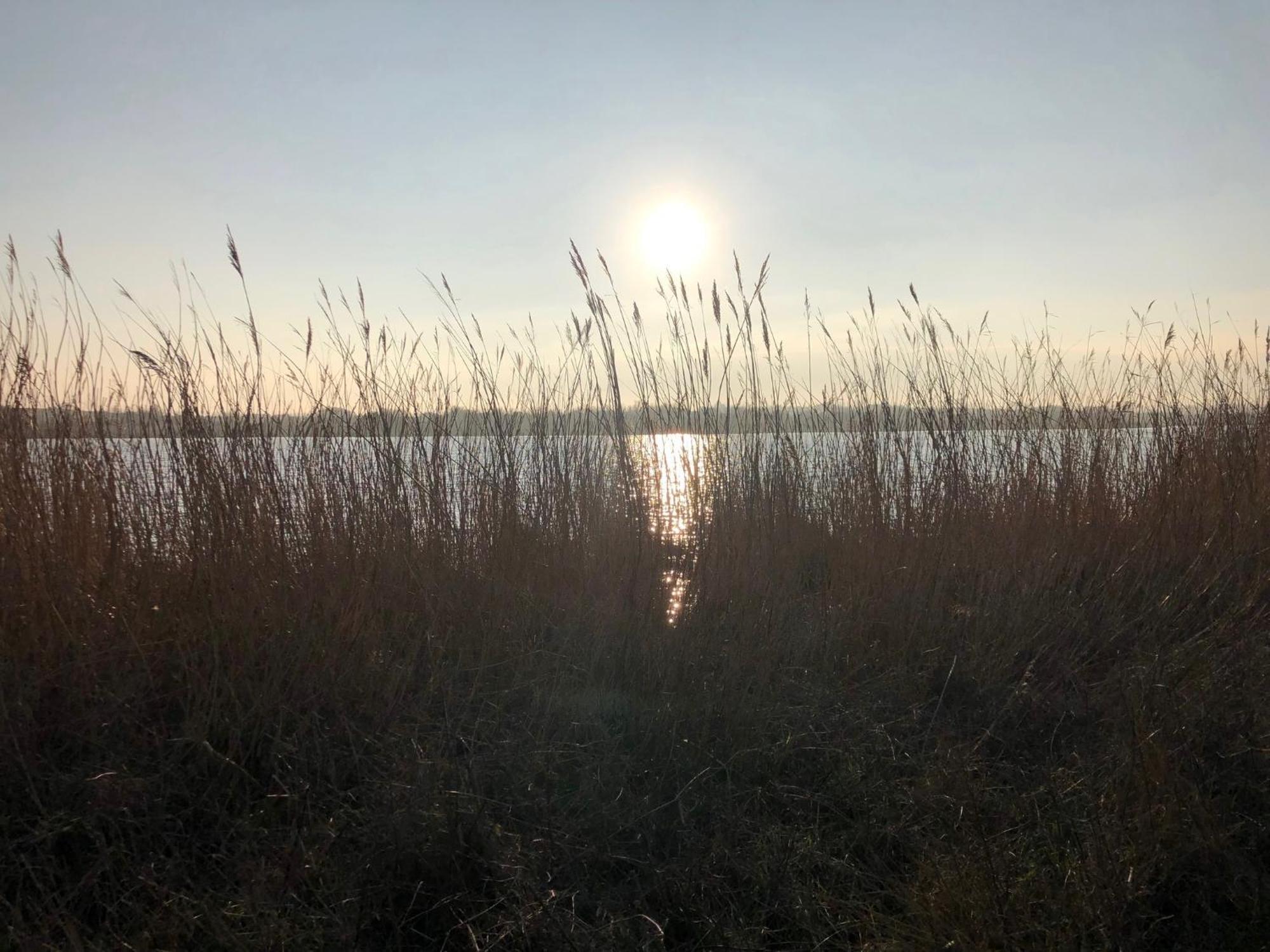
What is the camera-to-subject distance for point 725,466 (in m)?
3.11

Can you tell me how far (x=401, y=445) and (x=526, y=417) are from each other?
0.59 m

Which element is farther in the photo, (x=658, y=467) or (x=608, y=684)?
(x=658, y=467)

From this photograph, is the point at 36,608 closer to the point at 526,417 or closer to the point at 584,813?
the point at 584,813

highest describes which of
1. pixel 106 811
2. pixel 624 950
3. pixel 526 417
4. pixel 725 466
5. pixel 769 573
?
pixel 526 417

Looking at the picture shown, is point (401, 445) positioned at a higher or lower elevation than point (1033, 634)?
higher

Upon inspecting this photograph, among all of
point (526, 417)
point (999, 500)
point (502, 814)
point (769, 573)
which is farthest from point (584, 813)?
point (999, 500)

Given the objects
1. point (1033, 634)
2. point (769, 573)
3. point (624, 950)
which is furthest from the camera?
point (769, 573)

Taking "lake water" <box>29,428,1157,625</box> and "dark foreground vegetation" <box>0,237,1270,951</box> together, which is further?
"lake water" <box>29,428,1157,625</box>

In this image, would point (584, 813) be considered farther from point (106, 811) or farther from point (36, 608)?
point (36, 608)

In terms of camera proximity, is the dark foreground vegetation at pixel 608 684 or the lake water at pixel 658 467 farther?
the lake water at pixel 658 467

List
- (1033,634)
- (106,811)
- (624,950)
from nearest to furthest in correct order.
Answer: (624,950), (106,811), (1033,634)

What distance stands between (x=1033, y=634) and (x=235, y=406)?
253 cm

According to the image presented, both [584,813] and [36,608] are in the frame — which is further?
[36,608]

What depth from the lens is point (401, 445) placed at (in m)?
2.79
